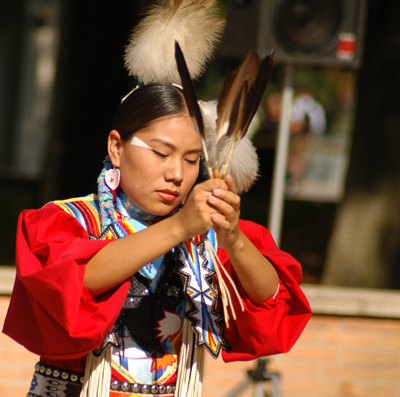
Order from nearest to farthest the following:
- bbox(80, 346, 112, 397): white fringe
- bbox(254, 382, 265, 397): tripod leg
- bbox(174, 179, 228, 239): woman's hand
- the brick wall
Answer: bbox(174, 179, 228, 239): woman's hand → bbox(80, 346, 112, 397): white fringe → bbox(254, 382, 265, 397): tripod leg → the brick wall

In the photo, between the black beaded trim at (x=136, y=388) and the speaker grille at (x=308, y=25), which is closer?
the black beaded trim at (x=136, y=388)

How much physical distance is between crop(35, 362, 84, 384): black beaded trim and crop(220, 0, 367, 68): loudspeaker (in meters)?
2.26

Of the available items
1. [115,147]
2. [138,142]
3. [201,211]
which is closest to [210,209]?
[201,211]

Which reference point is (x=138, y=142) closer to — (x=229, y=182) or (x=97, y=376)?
(x=229, y=182)

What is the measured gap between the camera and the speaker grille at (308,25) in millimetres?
3305

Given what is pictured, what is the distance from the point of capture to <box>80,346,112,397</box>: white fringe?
1482mm

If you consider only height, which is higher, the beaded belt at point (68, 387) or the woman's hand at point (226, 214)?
the woman's hand at point (226, 214)

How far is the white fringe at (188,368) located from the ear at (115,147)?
0.51 m

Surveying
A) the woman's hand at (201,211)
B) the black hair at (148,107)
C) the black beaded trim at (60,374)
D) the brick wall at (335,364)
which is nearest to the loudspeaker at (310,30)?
the brick wall at (335,364)

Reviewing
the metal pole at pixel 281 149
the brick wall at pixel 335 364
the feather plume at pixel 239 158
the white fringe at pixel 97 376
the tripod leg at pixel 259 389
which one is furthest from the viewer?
the brick wall at pixel 335 364

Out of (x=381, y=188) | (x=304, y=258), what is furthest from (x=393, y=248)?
(x=304, y=258)

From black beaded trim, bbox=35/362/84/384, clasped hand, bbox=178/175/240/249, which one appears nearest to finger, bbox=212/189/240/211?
clasped hand, bbox=178/175/240/249

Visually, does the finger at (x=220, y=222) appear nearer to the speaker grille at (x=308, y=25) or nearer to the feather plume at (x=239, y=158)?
the feather plume at (x=239, y=158)

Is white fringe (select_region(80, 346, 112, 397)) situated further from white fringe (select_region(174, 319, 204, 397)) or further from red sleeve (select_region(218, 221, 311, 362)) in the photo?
red sleeve (select_region(218, 221, 311, 362))
